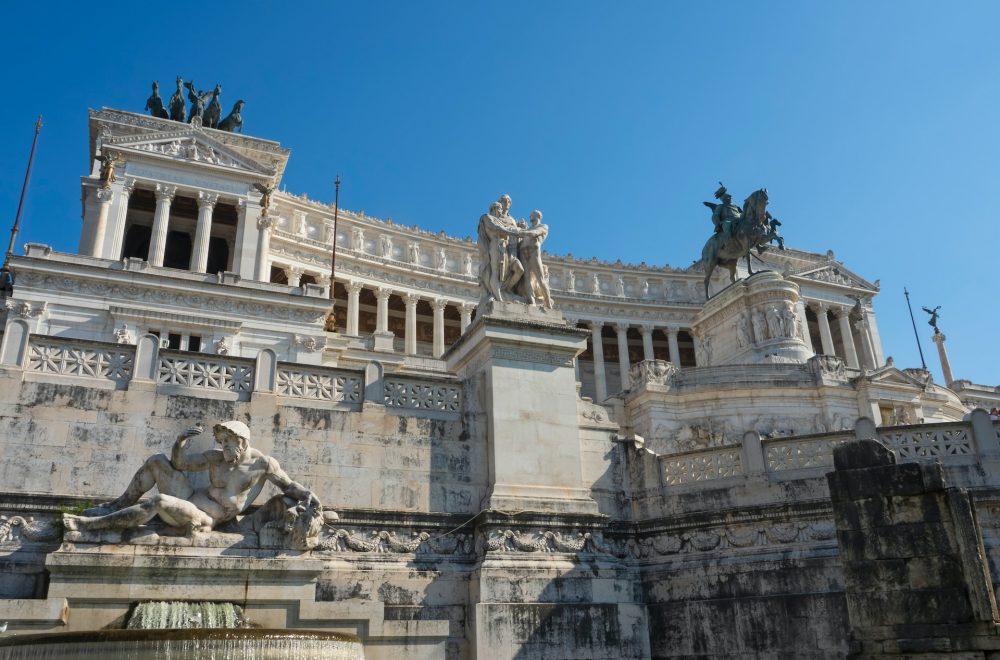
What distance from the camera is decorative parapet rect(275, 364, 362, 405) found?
14.5 meters

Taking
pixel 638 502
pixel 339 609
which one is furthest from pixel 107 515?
pixel 638 502

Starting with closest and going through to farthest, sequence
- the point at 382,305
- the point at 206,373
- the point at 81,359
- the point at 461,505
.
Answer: the point at 81,359, the point at 206,373, the point at 461,505, the point at 382,305

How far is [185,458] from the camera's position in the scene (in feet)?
40.4

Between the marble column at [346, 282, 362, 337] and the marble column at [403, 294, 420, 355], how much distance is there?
435cm

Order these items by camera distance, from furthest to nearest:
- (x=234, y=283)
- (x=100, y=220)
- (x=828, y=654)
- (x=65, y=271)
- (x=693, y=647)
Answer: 1. (x=100, y=220)
2. (x=234, y=283)
3. (x=65, y=271)
4. (x=693, y=647)
5. (x=828, y=654)

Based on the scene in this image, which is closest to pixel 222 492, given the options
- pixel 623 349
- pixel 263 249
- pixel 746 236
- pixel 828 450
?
pixel 828 450

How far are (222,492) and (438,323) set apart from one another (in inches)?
2296

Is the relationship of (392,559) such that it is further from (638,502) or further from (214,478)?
(638,502)

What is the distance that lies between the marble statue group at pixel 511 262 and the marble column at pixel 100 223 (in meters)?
43.0

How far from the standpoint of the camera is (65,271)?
39031 mm

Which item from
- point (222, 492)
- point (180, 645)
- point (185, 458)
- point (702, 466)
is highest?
point (702, 466)

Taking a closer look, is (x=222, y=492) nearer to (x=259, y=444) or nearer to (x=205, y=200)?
(x=259, y=444)

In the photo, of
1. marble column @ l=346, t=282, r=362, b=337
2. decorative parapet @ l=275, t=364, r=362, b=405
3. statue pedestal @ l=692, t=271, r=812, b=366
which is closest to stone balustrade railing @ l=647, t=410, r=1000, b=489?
decorative parapet @ l=275, t=364, r=362, b=405

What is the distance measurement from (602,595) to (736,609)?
7.66 ft
